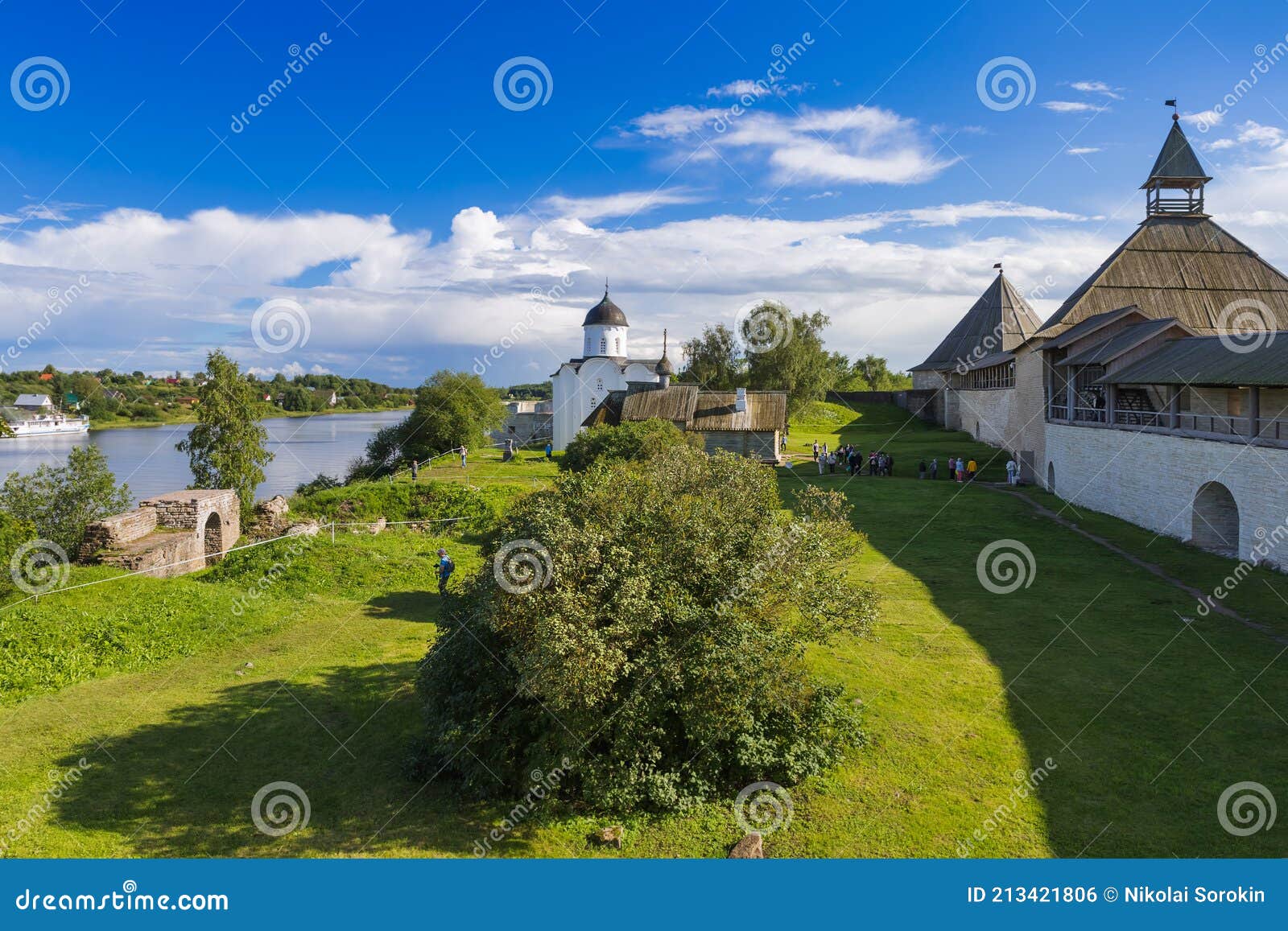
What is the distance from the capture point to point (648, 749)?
27.0 ft

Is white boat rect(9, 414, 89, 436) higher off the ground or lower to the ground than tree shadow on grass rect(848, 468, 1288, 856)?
higher

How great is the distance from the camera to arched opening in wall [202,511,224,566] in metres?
22.6

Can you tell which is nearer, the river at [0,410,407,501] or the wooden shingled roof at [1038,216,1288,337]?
the wooden shingled roof at [1038,216,1288,337]

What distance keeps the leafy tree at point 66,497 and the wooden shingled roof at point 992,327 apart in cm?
4363

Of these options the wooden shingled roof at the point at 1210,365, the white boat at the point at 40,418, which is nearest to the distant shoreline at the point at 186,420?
the white boat at the point at 40,418

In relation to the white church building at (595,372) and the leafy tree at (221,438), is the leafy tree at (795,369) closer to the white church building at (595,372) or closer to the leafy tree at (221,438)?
the white church building at (595,372)

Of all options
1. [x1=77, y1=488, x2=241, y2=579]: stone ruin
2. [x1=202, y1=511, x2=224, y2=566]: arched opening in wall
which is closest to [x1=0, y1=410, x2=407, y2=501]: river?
[x1=77, y1=488, x2=241, y2=579]: stone ruin

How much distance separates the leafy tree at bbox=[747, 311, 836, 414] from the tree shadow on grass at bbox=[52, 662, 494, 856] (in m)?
41.2

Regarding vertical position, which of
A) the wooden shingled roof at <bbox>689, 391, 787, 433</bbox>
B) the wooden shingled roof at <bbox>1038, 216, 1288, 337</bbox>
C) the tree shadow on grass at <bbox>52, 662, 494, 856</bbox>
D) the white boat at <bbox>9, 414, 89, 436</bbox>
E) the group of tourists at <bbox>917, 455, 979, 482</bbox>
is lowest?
the tree shadow on grass at <bbox>52, 662, 494, 856</bbox>

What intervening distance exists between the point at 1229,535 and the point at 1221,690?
9.39 meters

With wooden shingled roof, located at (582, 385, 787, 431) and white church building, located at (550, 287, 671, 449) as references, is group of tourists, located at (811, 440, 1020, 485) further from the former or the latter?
white church building, located at (550, 287, 671, 449)

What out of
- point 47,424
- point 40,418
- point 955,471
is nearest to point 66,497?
point 955,471

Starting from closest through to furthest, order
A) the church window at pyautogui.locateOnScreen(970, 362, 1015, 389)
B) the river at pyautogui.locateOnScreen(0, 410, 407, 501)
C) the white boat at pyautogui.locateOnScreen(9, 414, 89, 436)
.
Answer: the church window at pyautogui.locateOnScreen(970, 362, 1015, 389)
the river at pyautogui.locateOnScreen(0, 410, 407, 501)
the white boat at pyautogui.locateOnScreen(9, 414, 89, 436)

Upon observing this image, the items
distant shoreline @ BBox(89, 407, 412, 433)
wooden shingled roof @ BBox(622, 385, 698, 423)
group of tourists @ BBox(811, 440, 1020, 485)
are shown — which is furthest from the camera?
distant shoreline @ BBox(89, 407, 412, 433)
